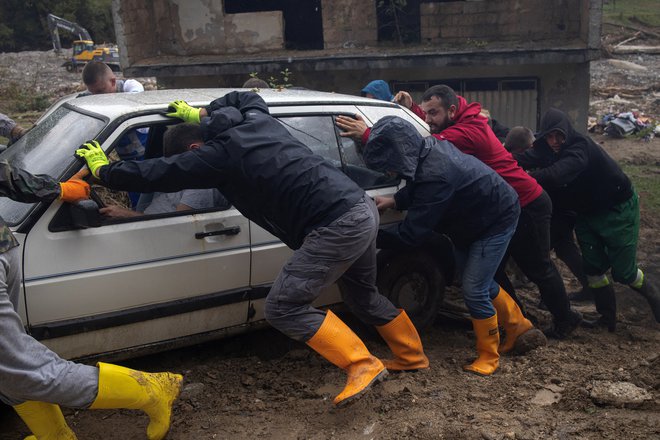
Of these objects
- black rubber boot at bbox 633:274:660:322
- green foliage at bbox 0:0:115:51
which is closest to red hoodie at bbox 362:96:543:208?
black rubber boot at bbox 633:274:660:322

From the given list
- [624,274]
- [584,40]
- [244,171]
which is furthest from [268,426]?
[584,40]

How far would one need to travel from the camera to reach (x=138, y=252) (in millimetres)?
3818

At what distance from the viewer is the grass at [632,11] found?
35344mm

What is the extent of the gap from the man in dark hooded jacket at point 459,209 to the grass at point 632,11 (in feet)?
114

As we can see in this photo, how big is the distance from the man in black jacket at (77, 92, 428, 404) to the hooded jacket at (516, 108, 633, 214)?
2.02m

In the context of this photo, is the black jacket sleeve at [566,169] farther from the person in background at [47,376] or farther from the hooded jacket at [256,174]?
the person in background at [47,376]

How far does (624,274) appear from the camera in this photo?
5555mm

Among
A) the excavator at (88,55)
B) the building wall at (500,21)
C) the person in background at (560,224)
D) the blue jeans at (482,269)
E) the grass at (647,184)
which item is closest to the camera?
the blue jeans at (482,269)

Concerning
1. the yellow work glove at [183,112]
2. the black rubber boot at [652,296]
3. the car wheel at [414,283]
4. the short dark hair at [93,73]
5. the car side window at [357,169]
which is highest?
the short dark hair at [93,73]

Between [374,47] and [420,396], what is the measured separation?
35.5ft

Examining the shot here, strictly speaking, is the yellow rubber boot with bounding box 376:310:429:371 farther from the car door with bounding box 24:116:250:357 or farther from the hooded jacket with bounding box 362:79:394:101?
the hooded jacket with bounding box 362:79:394:101

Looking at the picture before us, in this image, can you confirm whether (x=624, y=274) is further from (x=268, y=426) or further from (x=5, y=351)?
(x=5, y=351)

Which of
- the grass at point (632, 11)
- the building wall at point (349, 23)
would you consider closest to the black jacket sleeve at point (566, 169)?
the building wall at point (349, 23)

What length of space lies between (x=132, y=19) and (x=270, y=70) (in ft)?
8.99
